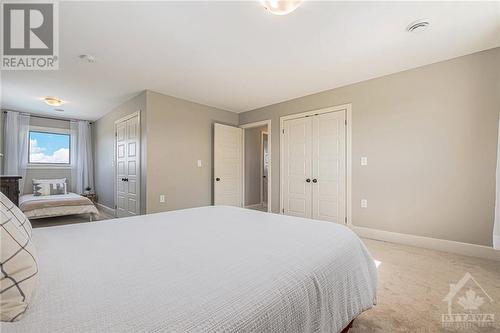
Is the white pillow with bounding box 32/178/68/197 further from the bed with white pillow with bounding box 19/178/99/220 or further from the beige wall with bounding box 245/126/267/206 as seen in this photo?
the beige wall with bounding box 245/126/267/206

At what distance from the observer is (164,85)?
140 inches

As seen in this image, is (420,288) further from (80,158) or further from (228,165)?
(80,158)

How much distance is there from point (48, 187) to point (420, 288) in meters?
6.61

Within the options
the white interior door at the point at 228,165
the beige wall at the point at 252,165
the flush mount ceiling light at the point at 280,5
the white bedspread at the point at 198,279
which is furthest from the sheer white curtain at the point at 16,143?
the flush mount ceiling light at the point at 280,5

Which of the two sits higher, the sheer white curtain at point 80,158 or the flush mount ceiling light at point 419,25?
the flush mount ceiling light at point 419,25

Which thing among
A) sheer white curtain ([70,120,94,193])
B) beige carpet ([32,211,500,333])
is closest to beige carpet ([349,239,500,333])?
beige carpet ([32,211,500,333])

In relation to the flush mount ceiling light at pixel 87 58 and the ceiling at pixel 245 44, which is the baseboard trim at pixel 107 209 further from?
the flush mount ceiling light at pixel 87 58

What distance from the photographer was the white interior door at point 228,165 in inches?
185

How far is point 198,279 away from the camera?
792mm

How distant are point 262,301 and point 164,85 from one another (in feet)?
11.9

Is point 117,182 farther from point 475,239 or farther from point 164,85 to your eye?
point 475,239

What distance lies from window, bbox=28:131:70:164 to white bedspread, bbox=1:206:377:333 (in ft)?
18.4

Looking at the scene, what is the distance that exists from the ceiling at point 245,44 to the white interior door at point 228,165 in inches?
49.2

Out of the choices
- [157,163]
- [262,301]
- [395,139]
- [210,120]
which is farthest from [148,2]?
[395,139]
